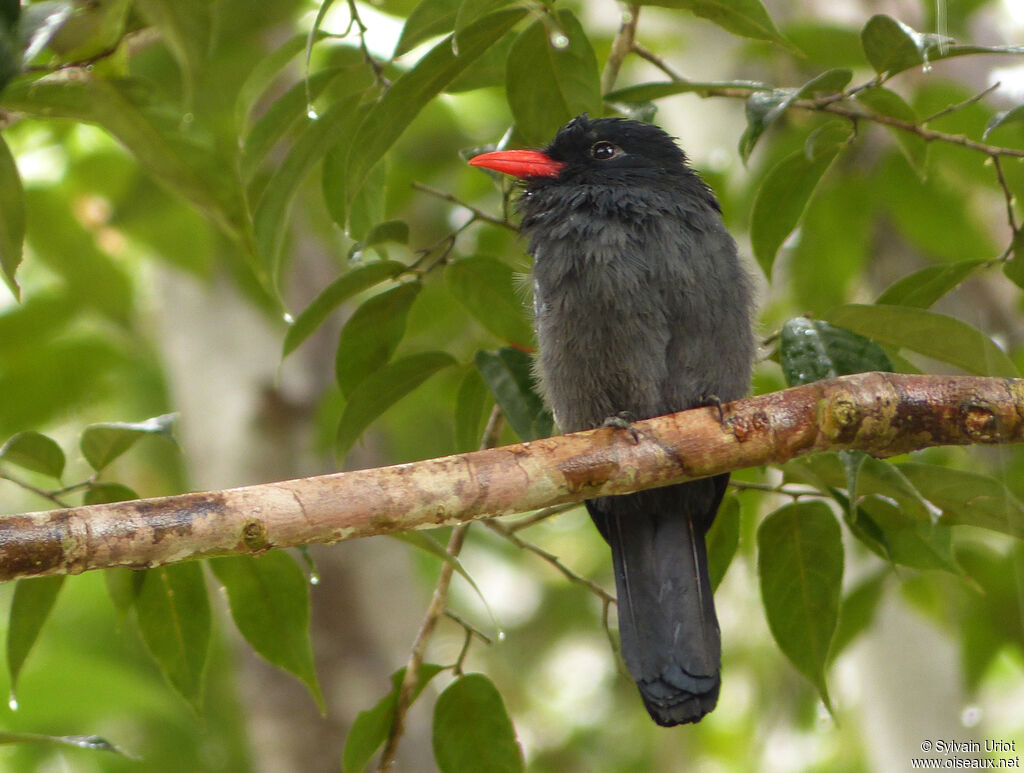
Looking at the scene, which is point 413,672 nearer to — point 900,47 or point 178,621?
point 178,621

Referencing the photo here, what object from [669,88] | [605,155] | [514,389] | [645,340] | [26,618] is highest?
[605,155]

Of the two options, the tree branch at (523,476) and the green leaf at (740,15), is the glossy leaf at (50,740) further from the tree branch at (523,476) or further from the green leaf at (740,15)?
the green leaf at (740,15)

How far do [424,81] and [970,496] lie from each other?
1310 millimetres

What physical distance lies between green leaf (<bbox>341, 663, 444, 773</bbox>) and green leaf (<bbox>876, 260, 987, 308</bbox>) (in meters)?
1.27

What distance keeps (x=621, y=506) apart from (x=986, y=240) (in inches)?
60.9

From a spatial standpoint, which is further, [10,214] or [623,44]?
[623,44]

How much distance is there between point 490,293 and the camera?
2469 mm

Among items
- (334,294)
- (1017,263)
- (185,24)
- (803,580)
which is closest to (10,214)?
(185,24)

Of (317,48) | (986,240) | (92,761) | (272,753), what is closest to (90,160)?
(317,48)

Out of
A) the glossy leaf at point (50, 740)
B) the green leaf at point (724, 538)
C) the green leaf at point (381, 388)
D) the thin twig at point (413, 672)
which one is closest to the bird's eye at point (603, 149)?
the green leaf at point (381, 388)

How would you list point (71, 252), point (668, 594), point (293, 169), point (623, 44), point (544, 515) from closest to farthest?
1. point (544, 515)
2. point (293, 169)
3. point (668, 594)
4. point (623, 44)
5. point (71, 252)

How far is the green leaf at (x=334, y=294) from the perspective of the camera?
2242 millimetres

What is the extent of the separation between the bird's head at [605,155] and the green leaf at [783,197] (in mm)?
582

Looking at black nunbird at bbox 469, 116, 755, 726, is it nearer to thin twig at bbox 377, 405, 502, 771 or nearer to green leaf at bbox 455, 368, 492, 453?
green leaf at bbox 455, 368, 492, 453
